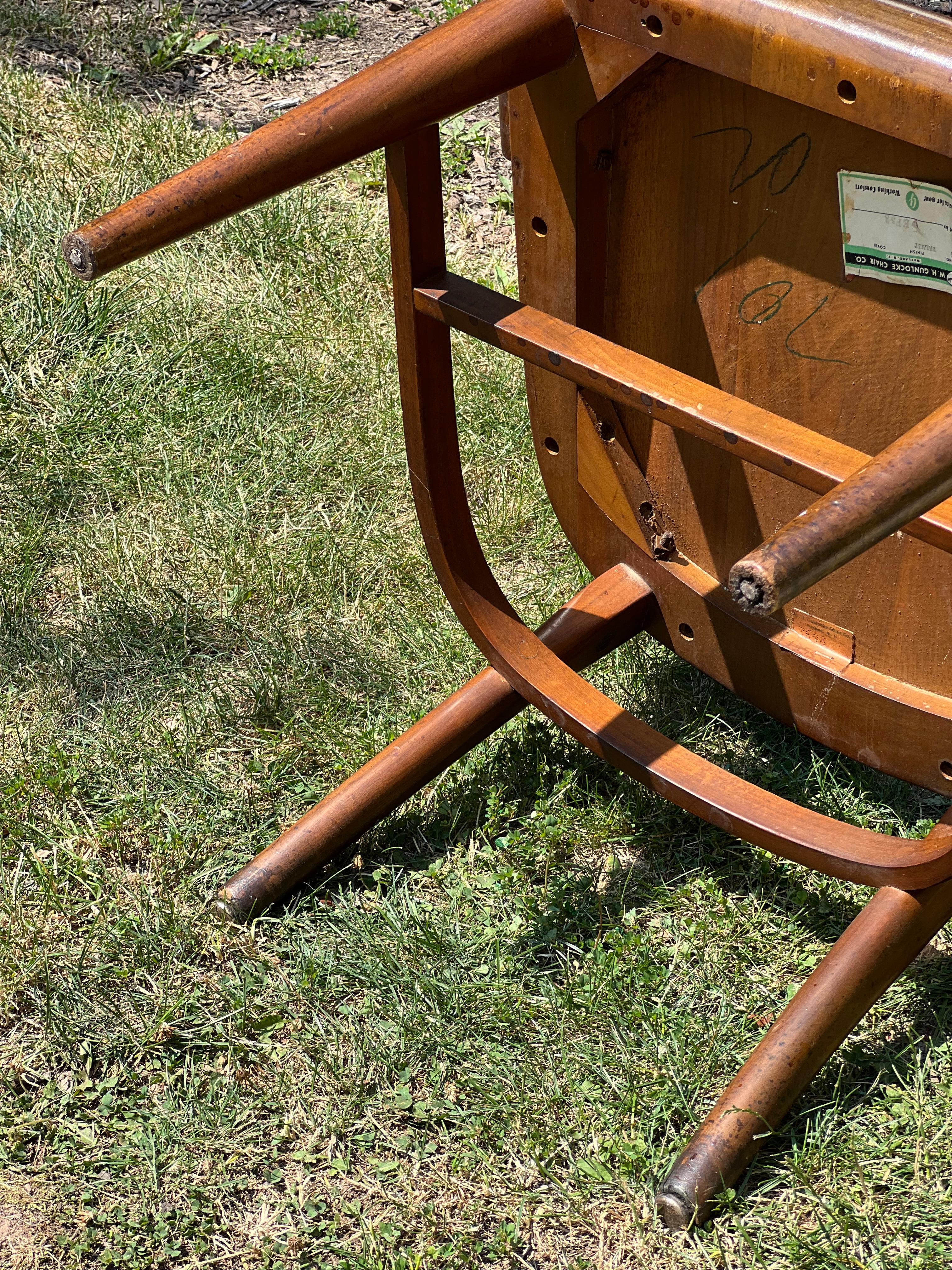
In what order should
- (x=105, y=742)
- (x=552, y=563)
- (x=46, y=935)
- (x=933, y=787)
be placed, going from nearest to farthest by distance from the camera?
(x=933, y=787) < (x=46, y=935) < (x=105, y=742) < (x=552, y=563)

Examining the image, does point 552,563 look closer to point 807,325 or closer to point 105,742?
point 105,742

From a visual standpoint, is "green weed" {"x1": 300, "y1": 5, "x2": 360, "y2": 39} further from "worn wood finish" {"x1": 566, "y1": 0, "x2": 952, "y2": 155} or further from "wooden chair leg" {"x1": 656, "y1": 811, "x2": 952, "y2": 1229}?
"wooden chair leg" {"x1": 656, "y1": 811, "x2": 952, "y2": 1229}

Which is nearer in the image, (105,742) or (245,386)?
(105,742)

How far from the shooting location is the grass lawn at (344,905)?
1880 mm

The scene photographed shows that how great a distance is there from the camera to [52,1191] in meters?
1.92

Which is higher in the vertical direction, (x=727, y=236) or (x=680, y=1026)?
(x=727, y=236)

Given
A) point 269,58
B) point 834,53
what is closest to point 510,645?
point 834,53

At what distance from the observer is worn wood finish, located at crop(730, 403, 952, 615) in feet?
3.17

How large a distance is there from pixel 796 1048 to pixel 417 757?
78 centimetres

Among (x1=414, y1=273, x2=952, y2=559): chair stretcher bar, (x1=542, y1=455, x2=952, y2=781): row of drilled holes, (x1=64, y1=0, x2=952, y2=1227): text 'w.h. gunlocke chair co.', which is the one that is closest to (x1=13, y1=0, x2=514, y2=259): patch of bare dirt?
(x1=542, y1=455, x2=952, y2=781): row of drilled holes

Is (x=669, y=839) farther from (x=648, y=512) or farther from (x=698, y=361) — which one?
(x=698, y=361)

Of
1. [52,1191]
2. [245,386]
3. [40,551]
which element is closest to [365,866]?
Answer: [52,1191]

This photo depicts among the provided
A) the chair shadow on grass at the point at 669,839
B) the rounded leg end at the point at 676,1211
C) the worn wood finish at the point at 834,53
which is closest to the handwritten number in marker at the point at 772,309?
the worn wood finish at the point at 834,53

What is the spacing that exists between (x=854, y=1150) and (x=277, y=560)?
1.69 meters
